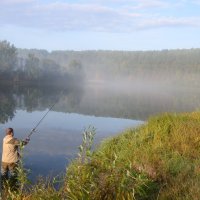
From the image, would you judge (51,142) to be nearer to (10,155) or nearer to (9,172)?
(9,172)

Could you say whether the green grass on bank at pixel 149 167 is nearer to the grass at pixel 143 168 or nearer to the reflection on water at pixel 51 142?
the grass at pixel 143 168

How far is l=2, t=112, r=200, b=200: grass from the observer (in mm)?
6879

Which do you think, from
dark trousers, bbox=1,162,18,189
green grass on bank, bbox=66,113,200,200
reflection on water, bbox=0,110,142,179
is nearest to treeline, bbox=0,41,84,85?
reflection on water, bbox=0,110,142,179

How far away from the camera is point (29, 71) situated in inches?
4562

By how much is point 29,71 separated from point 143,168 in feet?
358

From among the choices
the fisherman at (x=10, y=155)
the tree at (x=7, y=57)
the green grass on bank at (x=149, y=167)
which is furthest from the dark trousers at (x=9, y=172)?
the tree at (x=7, y=57)

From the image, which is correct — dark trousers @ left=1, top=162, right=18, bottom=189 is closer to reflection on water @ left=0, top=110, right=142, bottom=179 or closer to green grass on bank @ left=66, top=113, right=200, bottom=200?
reflection on water @ left=0, top=110, right=142, bottom=179

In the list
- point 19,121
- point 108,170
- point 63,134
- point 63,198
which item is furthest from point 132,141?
point 19,121

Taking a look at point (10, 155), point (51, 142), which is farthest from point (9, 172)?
point (51, 142)

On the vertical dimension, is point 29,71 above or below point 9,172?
above

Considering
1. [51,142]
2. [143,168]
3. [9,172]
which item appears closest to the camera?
[143,168]

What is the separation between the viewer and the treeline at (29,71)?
106544 millimetres

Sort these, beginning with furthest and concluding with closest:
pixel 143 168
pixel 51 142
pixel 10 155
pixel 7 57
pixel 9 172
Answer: pixel 7 57, pixel 51 142, pixel 9 172, pixel 10 155, pixel 143 168

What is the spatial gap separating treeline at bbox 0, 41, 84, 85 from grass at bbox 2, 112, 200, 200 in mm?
91241
